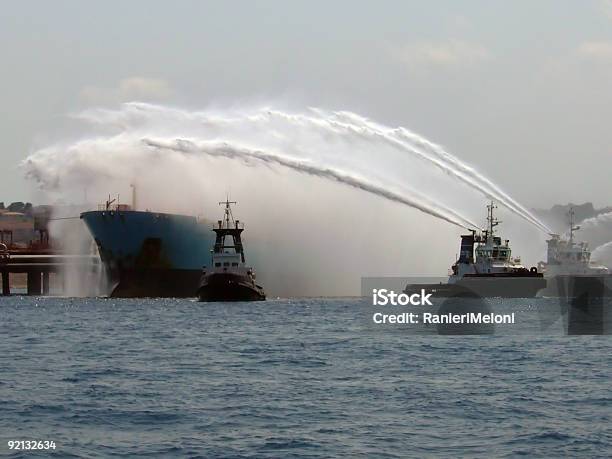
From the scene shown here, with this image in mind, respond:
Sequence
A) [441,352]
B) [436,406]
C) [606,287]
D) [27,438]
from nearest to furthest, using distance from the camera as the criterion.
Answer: [27,438] < [436,406] < [441,352] < [606,287]

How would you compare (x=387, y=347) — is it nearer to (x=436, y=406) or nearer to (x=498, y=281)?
(x=436, y=406)

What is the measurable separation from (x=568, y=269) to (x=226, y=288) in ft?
148

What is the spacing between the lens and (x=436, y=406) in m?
36.2

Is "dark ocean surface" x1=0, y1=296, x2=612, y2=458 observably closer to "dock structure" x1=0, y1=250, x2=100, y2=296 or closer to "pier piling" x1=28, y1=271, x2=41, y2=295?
"dock structure" x1=0, y1=250, x2=100, y2=296

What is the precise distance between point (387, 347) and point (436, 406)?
19.9m

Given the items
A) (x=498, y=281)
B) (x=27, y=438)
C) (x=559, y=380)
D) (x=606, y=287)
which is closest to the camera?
(x=27, y=438)

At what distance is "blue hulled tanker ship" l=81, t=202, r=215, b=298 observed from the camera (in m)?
121

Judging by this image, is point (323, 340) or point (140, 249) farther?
point (140, 249)

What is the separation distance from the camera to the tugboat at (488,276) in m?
119

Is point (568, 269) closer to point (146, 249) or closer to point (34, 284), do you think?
point (146, 249)

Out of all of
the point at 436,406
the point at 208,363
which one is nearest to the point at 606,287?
the point at 208,363

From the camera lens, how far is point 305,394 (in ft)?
128

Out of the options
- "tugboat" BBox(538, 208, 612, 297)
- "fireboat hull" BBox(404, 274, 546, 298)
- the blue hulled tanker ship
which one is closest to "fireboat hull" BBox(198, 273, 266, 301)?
the blue hulled tanker ship

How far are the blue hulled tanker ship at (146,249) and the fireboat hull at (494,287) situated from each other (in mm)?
→ 25015
